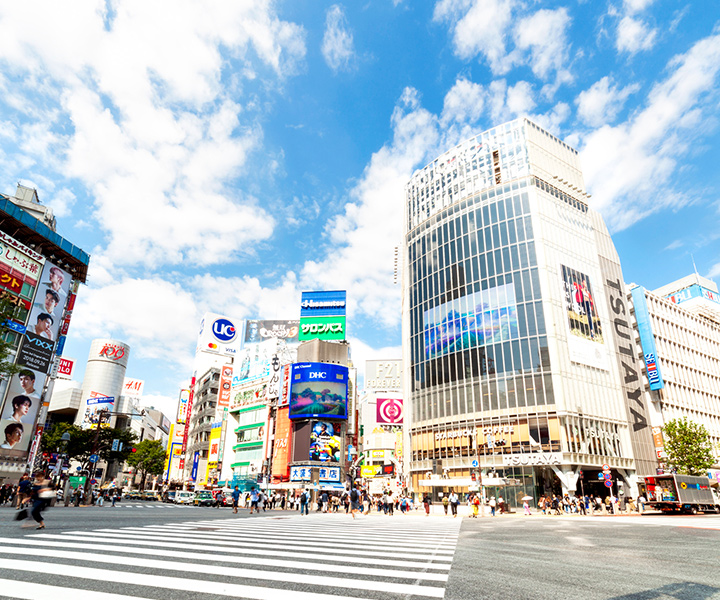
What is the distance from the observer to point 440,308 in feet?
207

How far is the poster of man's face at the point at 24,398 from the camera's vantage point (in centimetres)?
4619

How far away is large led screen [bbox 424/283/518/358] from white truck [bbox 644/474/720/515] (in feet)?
72.3

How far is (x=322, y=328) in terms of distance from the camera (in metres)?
84.0

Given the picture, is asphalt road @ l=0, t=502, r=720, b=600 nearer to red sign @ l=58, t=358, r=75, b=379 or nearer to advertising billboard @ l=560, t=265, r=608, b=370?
advertising billboard @ l=560, t=265, r=608, b=370

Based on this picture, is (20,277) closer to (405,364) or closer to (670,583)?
(405,364)

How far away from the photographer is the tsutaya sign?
47.2 meters

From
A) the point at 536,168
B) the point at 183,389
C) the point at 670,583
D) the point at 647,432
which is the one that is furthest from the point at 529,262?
the point at 183,389

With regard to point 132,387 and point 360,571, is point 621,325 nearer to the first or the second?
point 360,571

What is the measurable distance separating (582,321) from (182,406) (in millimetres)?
→ 94988

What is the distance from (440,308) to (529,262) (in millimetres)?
13613

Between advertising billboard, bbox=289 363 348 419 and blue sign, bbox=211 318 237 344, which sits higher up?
blue sign, bbox=211 318 237 344

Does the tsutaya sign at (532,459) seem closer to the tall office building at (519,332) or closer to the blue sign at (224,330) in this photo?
the tall office building at (519,332)

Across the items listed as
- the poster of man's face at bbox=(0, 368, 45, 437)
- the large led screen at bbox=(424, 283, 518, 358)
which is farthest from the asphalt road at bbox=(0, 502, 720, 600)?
the large led screen at bbox=(424, 283, 518, 358)

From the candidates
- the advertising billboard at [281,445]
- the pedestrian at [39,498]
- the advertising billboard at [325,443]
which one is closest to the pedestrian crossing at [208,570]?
the pedestrian at [39,498]
